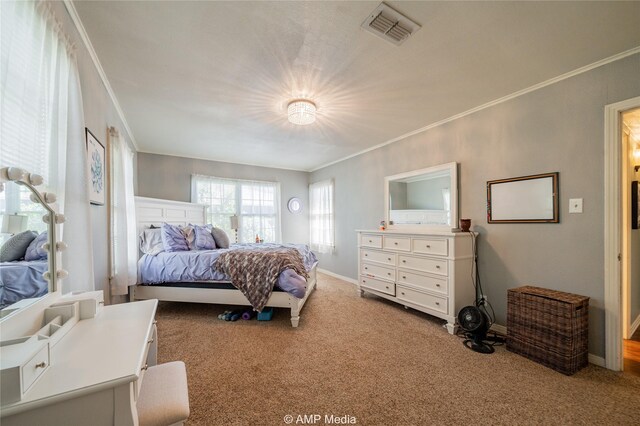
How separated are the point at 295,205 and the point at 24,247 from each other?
16.4 ft

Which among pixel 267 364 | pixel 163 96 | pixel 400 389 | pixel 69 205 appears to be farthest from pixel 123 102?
pixel 400 389

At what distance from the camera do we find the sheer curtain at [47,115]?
3.05 feet

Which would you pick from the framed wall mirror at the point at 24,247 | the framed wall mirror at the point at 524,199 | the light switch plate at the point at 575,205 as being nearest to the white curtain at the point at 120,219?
the framed wall mirror at the point at 24,247

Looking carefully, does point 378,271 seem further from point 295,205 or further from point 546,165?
point 295,205

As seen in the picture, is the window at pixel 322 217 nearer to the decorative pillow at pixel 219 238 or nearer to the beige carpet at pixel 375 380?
the decorative pillow at pixel 219 238

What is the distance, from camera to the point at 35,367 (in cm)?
68

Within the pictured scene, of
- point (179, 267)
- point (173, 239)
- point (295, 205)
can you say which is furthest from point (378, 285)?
point (295, 205)

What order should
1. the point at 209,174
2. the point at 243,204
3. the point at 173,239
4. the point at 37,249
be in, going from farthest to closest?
the point at 243,204
the point at 209,174
the point at 173,239
the point at 37,249

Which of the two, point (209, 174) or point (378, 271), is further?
point (209, 174)

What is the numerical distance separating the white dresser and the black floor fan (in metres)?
0.17

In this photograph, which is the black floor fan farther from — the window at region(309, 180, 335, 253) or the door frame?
the window at region(309, 180, 335, 253)

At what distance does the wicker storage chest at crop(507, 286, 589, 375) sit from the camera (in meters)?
1.88

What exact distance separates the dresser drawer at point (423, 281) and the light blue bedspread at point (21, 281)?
9.97 feet

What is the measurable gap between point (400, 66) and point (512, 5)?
0.74 metres
